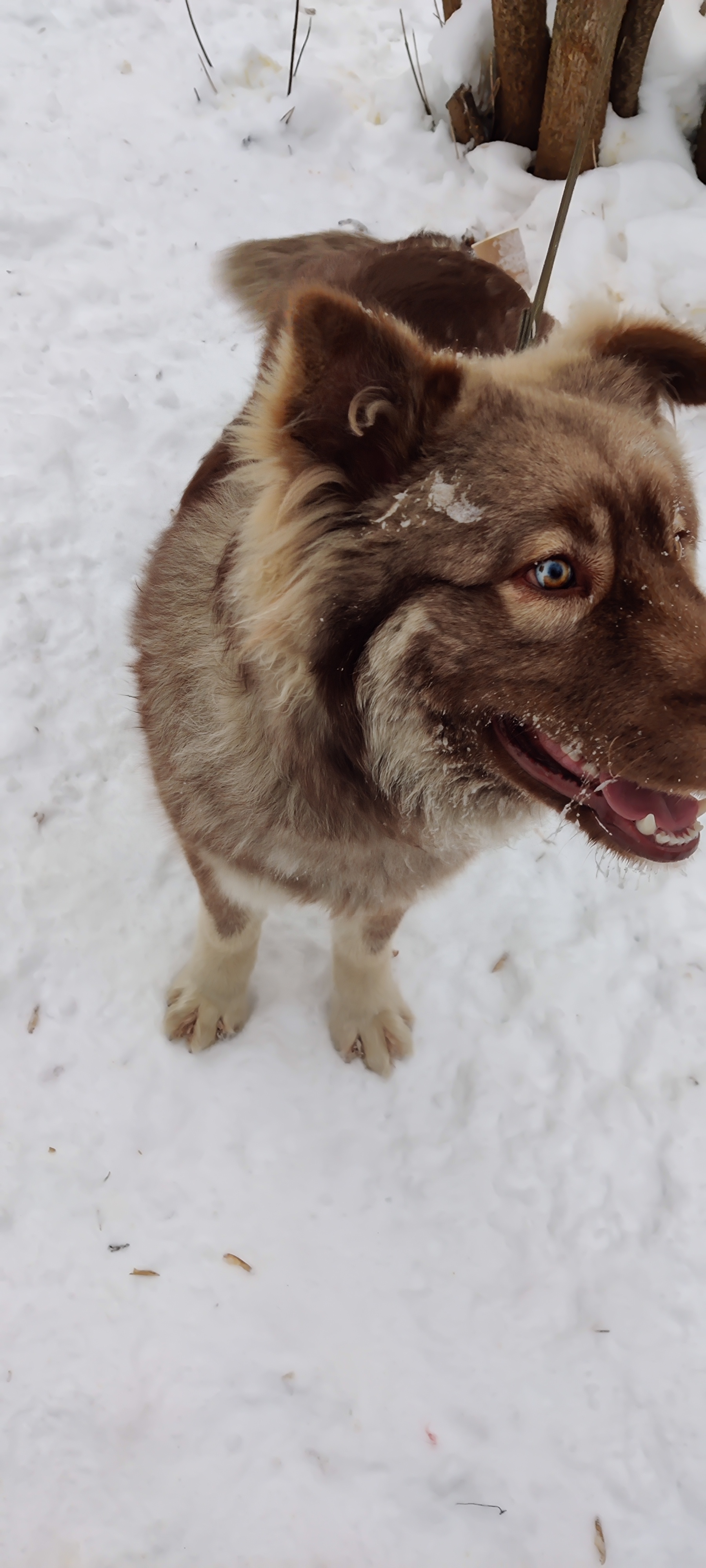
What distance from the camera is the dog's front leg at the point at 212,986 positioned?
8.59 feet

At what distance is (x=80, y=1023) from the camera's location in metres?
2.72

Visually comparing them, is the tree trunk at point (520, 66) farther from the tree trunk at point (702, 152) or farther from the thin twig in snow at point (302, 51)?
the thin twig in snow at point (302, 51)

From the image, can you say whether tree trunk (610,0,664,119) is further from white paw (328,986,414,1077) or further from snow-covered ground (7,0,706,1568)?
white paw (328,986,414,1077)

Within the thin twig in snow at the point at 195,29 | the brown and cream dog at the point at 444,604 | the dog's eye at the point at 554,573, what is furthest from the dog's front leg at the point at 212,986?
the thin twig in snow at the point at 195,29

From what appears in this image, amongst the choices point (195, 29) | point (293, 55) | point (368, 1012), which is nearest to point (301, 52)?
point (293, 55)

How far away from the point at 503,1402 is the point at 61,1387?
1137 millimetres

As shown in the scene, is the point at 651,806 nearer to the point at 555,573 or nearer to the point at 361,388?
the point at 555,573

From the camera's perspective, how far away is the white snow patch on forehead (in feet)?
4.83

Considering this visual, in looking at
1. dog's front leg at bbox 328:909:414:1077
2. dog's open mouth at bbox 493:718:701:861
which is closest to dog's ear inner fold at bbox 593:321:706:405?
dog's open mouth at bbox 493:718:701:861

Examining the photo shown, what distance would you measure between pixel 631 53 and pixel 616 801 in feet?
14.4

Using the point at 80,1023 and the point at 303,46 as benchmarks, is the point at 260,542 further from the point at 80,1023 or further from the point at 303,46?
the point at 303,46

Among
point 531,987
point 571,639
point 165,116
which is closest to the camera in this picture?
point 571,639

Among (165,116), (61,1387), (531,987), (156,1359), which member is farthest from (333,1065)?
(165,116)

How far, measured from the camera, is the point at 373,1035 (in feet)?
9.02
